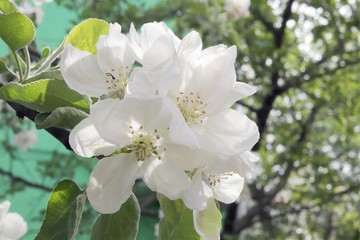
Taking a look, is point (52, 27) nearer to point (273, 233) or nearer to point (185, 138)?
point (273, 233)

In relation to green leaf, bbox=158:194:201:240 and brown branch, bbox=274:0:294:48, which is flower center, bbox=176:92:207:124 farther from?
brown branch, bbox=274:0:294:48

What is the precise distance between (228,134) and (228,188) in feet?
0.37

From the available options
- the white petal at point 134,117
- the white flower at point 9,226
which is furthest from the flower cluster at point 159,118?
the white flower at point 9,226

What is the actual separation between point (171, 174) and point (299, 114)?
136 inches

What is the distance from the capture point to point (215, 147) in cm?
60

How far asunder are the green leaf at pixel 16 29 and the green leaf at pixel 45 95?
3.9 inches

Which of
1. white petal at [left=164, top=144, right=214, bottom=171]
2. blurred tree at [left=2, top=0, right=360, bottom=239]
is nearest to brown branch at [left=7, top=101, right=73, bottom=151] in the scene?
white petal at [left=164, top=144, right=214, bottom=171]

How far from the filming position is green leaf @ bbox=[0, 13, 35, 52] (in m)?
0.68

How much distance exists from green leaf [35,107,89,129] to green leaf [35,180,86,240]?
2.8 inches

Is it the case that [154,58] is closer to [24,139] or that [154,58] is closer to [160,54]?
[160,54]

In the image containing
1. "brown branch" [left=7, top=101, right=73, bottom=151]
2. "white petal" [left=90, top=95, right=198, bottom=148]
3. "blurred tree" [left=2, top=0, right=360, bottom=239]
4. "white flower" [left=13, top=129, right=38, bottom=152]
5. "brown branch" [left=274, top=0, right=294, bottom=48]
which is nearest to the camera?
"white petal" [left=90, top=95, right=198, bottom=148]

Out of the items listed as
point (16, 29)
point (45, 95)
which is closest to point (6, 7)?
point (16, 29)

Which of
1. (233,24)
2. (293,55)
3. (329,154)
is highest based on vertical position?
(233,24)

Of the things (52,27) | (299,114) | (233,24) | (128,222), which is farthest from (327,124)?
(128,222)
